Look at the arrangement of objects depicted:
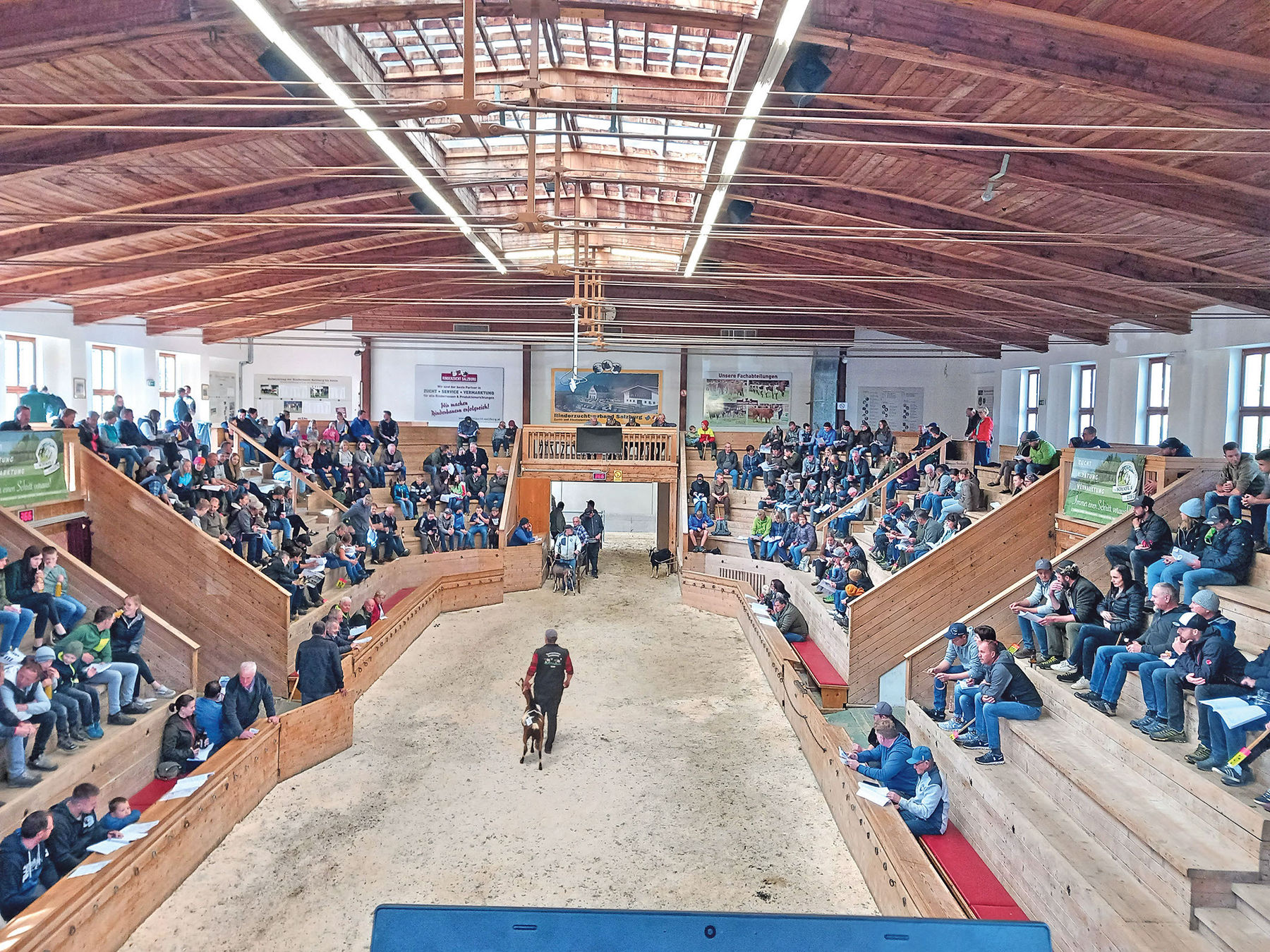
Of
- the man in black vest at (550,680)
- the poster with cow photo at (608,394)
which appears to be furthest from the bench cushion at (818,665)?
the poster with cow photo at (608,394)

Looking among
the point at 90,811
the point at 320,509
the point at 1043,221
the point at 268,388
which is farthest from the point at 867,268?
the point at 268,388

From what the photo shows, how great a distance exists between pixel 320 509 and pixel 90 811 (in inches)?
378

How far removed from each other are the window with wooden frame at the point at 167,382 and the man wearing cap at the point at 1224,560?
18.7m

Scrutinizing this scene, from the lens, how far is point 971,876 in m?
5.67

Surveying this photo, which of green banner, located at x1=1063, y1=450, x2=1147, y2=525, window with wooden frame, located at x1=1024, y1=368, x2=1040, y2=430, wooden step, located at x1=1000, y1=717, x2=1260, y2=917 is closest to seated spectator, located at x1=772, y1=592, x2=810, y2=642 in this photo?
green banner, located at x1=1063, y1=450, x2=1147, y2=525

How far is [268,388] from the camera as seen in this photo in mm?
22641

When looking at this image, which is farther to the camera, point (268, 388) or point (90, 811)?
point (268, 388)

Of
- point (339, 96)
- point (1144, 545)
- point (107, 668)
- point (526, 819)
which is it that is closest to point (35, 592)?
point (107, 668)

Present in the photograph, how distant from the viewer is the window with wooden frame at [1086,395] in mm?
17312

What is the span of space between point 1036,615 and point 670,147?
22.3 ft

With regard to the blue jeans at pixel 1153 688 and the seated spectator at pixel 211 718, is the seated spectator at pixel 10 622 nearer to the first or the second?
the seated spectator at pixel 211 718

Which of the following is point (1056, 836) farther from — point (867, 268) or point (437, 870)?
point (867, 268)

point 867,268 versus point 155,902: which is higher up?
point 867,268

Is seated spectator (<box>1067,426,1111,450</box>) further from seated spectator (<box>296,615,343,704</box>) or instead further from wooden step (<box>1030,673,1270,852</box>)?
seated spectator (<box>296,615,343,704</box>)
